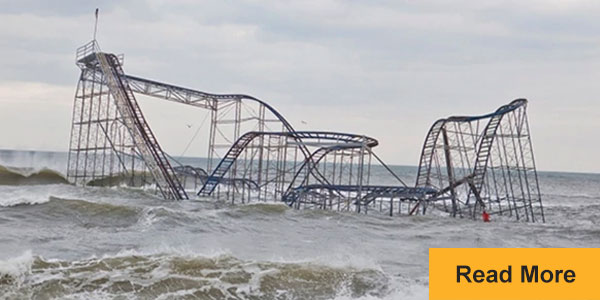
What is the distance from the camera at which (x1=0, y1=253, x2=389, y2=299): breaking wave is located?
10.2m

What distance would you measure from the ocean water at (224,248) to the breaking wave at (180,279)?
0.06 ft

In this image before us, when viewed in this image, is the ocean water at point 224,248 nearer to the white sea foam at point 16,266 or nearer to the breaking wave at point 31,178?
the white sea foam at point 16,266

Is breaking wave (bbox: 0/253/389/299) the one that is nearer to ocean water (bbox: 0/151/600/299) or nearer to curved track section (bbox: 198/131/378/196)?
ocean water (bbox: 0/151/600/299)

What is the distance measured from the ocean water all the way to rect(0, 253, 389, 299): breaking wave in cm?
2

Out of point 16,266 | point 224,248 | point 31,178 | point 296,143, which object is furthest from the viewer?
point 31,178

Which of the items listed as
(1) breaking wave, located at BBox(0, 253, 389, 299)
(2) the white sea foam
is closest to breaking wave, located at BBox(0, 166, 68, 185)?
(2) the white sea foam

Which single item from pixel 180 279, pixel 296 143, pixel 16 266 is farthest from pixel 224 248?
pixel 296 143

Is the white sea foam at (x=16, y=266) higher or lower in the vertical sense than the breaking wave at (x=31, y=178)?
higher

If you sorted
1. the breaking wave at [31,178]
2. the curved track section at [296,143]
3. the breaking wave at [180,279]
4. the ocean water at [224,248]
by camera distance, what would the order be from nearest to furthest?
1. the breaking wave at [180,279]
2. the ocean water at [224,248]
3. the curved track section at [296,143]
4. the breaking wave at [31,178]

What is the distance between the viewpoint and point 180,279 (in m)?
10.8

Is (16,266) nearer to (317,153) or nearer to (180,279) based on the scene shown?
(180,279)

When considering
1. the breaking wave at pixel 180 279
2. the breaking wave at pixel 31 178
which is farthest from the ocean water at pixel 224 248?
the breaking wave at pixel 31 178

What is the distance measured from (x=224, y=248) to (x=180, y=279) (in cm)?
403

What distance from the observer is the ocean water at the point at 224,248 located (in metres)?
10.5
